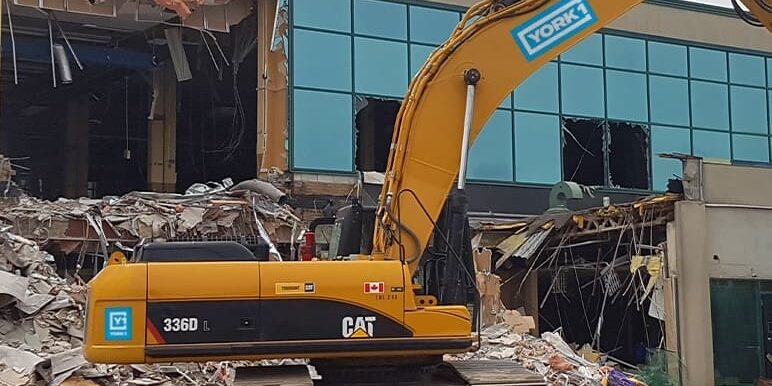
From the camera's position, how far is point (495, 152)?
1162 inches

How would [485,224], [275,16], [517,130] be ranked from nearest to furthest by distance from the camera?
[485,224] < [275,16] < [517,130]

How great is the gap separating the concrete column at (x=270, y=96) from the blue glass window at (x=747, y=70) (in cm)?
1632

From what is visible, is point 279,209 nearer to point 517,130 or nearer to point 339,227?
point 517,130

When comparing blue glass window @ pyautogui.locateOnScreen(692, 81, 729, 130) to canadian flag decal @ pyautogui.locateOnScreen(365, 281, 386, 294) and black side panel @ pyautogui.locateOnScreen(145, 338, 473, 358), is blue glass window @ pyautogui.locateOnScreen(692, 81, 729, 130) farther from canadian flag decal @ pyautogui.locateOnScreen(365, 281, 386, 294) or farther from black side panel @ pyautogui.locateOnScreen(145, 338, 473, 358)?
canadian flag decal @ pyautogui.locateOnScreen(365, 281, 386, 294)

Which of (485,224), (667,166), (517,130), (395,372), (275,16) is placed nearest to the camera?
(395,372)

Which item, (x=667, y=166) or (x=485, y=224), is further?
(x=667, y=166)

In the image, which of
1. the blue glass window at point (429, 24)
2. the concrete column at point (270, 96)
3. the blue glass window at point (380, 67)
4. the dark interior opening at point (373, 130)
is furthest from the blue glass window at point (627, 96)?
the concrete column at point (270, 96)

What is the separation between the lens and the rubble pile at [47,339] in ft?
41.3

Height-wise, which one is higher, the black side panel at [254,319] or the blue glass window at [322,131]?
the blue glass window at [322,131]

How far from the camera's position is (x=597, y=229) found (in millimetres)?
21188

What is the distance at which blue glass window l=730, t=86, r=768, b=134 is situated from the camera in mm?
33562

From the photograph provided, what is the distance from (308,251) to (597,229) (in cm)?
1296

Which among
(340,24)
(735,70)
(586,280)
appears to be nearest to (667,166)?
(735,70)

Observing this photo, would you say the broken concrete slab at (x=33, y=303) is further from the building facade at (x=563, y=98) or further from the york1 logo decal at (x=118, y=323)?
the building facade at (x=563, y=98)
